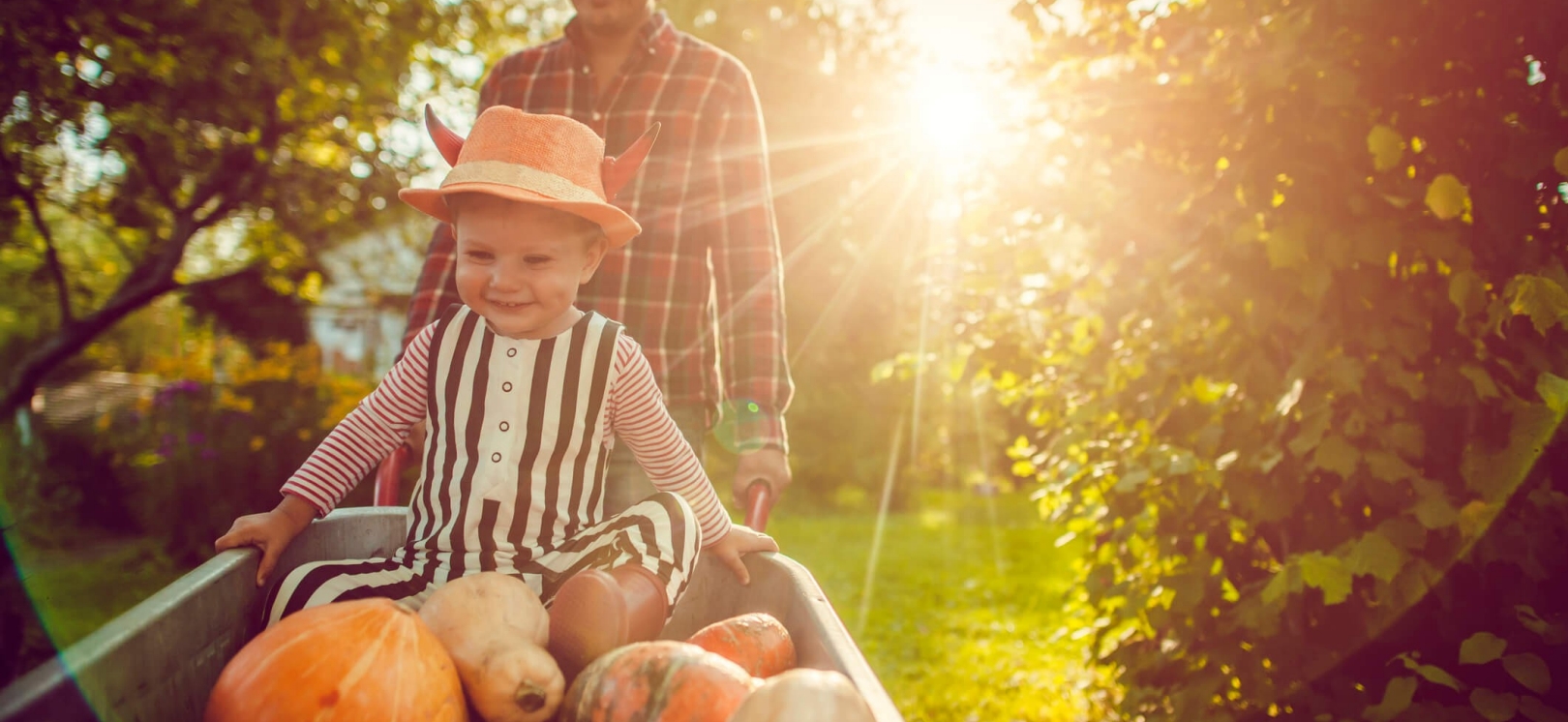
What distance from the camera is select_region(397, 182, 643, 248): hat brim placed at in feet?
5.01

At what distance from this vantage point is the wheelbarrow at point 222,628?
96 centimetres

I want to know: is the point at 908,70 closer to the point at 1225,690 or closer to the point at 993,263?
the point at 993,263

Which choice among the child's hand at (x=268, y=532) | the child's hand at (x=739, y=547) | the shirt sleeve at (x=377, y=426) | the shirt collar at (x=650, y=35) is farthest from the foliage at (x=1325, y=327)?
the child's hand at (x=268, y=532)

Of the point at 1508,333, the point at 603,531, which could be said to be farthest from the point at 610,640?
the point at 1508,333

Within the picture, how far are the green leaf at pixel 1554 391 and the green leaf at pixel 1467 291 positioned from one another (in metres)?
0.23

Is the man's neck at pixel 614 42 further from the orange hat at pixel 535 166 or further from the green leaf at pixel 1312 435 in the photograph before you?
the green leaf at pixel 1312 435

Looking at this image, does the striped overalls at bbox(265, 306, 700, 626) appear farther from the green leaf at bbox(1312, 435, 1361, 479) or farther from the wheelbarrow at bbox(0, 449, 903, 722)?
the green leaf at bbox(1312, 435, 1361, 479)

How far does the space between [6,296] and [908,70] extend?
422 inches

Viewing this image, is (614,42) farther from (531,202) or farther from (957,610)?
(957,610)

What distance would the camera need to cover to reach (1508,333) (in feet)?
7.17

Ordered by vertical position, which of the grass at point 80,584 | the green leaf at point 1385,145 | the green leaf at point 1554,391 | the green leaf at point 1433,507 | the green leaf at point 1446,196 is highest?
the green leaf at point 1385,145

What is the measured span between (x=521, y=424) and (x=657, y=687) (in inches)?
25.7

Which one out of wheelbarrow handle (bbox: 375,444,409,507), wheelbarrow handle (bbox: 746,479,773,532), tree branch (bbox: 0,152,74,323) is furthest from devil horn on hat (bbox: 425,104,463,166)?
tree branch (bbox: 0,152,74,323)

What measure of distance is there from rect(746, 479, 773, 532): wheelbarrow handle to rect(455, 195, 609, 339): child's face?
24.2 inches
